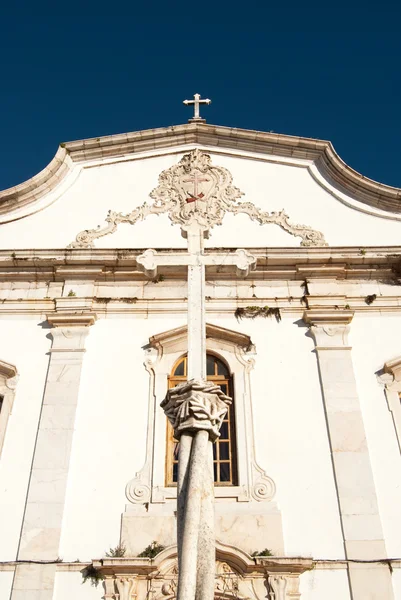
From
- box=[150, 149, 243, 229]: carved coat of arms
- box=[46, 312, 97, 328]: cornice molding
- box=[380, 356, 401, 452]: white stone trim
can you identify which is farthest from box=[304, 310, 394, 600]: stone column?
box=[46, 312, 97, 328]: cornice molding

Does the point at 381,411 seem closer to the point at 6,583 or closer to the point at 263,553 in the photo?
the point at 263,553

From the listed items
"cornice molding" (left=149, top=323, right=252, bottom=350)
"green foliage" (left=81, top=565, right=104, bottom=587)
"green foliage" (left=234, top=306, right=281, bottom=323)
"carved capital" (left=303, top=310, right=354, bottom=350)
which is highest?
"green foliage" (left=234, top=306, right=281, bottom=323)

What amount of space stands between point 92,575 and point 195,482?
3705 mm

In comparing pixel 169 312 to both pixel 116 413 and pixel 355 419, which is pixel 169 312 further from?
pixel 355 419

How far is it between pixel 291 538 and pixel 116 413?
274cm

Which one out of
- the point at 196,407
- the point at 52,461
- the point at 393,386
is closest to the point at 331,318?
the point at 393,386

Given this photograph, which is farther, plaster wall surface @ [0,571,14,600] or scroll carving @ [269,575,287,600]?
plaster wall surface @ [0,571,14,600]

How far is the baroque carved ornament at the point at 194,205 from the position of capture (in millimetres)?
10461

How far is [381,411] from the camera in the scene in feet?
27.4

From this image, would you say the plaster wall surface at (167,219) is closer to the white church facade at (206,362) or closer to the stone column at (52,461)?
the white church facade at (206,362)

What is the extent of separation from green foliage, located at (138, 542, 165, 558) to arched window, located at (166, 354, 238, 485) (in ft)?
2.66

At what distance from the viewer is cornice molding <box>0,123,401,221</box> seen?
10938 millimetres

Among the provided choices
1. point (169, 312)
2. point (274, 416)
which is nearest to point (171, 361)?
point (169, 312)

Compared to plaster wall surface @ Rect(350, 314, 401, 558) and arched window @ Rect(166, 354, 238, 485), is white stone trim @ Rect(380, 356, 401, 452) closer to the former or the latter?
plaster wall surface @ Rect(350, 314, 401, 558)
